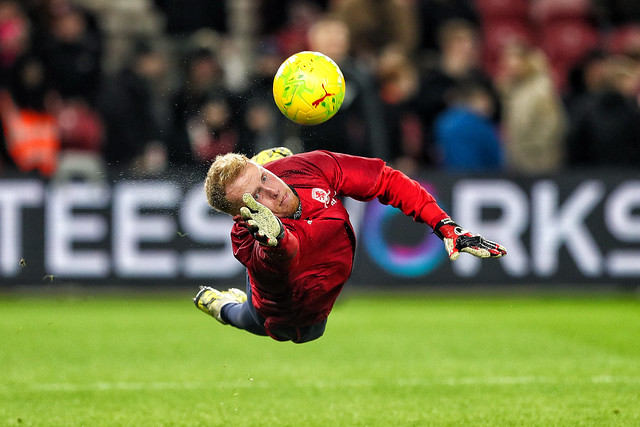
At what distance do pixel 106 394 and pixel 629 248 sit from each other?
7.22m

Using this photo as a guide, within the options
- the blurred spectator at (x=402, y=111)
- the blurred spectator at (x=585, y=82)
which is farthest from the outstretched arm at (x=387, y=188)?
the blurred spectator at (x=585, y=82)

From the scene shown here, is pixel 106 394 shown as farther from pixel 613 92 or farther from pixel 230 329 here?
pixel 613 92

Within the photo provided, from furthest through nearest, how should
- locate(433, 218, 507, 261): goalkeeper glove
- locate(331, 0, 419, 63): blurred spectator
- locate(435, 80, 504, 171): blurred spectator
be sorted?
locate(331, 0, 419, 63): blurred spectator < locate(435, 80, 504, 171): blurred spectator < locate(433, 218, 507, 261): goalkeeper glove

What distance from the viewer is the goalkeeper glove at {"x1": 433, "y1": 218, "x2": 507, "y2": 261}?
18.6 ft

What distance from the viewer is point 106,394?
7.66 metres

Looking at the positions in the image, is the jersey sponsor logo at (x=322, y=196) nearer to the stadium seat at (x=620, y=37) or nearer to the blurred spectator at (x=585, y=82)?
the blurred spectator at (x=585, y=82)

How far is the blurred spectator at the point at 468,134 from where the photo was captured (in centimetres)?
1238

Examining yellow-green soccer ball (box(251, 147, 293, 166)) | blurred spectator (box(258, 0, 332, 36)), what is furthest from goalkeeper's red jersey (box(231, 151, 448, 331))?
blurred spectator (box(258, 0, 332, 36))

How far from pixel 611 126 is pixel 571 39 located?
12.9 ft

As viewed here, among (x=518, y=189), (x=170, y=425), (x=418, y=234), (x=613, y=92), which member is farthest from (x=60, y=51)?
(x=170, y=425)

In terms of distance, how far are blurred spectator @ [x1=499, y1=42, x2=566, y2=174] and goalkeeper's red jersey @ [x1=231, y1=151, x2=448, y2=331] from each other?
250 inches

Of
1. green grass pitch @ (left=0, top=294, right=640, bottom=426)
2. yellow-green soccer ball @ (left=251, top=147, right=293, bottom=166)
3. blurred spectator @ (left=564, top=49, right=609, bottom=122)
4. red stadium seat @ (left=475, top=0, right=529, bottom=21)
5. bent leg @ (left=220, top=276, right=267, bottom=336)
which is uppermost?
red stadium seat @ (left=475, top=0, right=529, bottom=21)

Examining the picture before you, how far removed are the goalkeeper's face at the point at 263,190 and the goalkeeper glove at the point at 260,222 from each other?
0.47 meters

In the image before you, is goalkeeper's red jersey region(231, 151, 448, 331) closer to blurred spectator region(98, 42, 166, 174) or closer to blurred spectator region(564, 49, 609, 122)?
blurred spectator region(98, 42, 166, 174)
